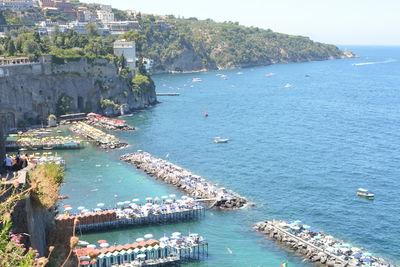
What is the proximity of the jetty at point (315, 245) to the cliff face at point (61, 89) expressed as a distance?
179 ft

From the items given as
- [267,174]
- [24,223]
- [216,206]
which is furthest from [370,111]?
[24,223]

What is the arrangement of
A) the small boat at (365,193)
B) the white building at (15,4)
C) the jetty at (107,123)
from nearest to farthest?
1. the small boat at (365,193)
2. the jetty at (107,123)
3. the white building at (15,4)

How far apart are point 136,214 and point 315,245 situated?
1512 centimetres

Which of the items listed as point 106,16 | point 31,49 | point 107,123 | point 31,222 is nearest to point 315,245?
point 31,222

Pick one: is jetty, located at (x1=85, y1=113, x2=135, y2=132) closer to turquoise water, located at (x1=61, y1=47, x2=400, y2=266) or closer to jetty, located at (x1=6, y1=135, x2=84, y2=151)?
turquoise water, located at (x1=61, y1=47, x2=400, y2=266)

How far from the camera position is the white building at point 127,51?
115 meters

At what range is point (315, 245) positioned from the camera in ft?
129

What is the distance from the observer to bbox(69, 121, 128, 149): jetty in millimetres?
73438

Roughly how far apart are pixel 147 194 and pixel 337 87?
377 feet

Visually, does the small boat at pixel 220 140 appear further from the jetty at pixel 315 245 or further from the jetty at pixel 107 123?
the jetty at pixel 315 245

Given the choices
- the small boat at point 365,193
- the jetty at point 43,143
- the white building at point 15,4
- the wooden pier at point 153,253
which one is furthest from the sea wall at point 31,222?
the white building at point 15,4

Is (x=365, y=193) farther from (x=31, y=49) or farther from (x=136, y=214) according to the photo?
(x=31, y=49)

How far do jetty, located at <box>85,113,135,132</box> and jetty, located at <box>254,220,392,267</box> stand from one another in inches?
1821

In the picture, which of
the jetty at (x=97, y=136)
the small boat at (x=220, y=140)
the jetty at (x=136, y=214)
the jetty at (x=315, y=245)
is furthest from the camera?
the small boat at (x=220, y=140)
